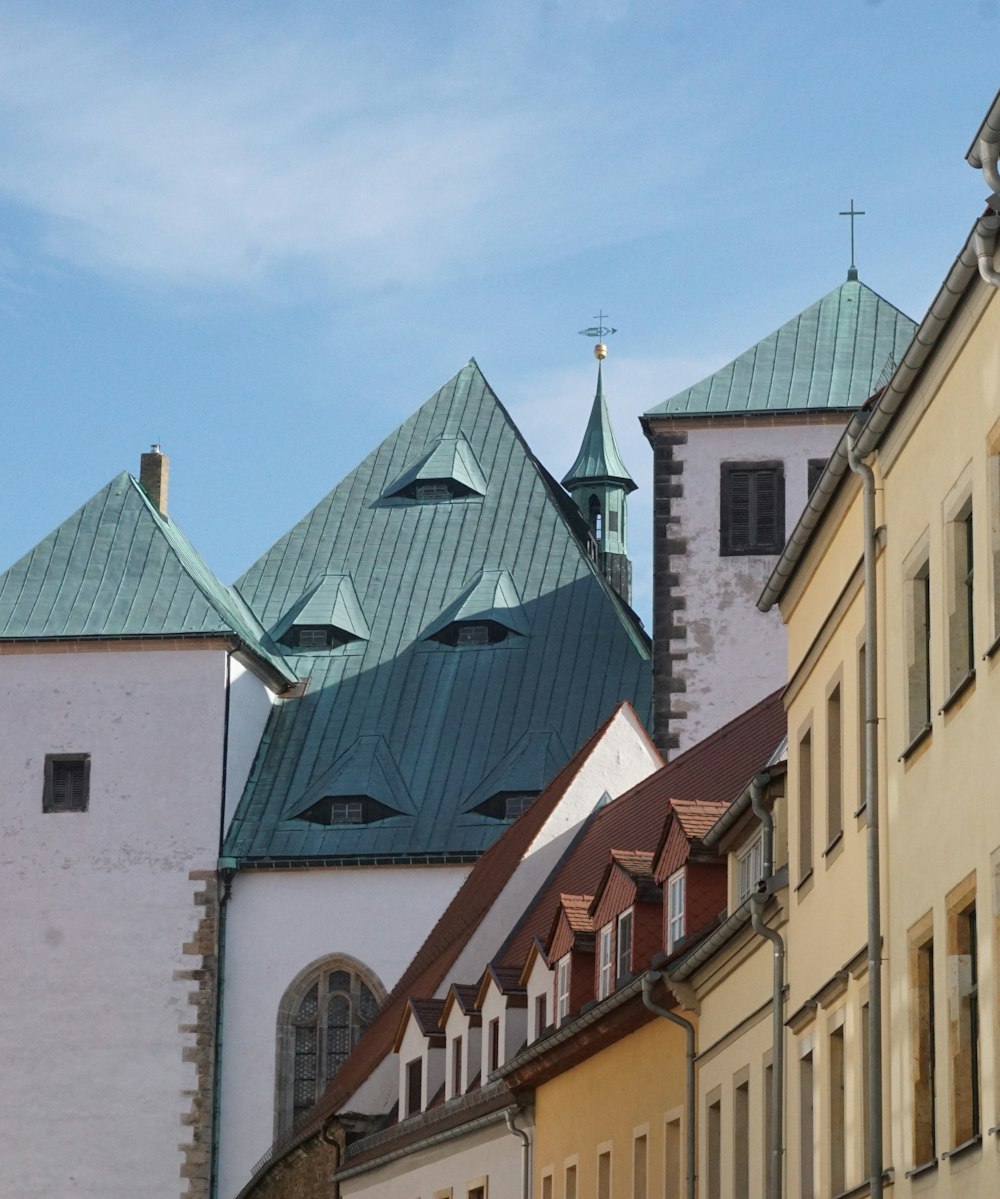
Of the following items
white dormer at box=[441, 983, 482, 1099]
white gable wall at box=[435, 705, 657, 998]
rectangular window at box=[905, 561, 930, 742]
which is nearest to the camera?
rectangular window at box=[905, 561, 930, 742]

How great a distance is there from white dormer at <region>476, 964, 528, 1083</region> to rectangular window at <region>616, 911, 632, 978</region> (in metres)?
3.67

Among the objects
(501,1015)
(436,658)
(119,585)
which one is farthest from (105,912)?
(501,1015)

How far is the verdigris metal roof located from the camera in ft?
139

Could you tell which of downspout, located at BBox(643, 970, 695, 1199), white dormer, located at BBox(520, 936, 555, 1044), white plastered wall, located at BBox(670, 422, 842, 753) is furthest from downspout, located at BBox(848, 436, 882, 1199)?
white plastered wall, located at BBox(670, 422, 842, 753)

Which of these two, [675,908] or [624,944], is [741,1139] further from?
[624,944]

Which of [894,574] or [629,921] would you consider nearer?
[894,574]

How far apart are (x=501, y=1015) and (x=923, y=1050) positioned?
1302 centimetres

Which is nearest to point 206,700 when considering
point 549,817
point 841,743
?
point 549,817

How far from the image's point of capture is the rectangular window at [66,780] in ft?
139

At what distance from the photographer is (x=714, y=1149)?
62.8 ft

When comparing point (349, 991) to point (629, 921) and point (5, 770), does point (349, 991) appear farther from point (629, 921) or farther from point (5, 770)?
point (629, 921)

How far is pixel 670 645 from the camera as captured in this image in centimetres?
4053

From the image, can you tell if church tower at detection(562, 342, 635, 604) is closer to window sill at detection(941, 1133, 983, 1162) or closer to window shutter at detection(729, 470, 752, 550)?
window shutter at detection(729, 470, 752, 550)

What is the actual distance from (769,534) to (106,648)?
34.8ft
